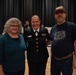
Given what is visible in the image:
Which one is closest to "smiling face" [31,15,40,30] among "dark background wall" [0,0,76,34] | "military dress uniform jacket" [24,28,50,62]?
"military dress uniform jacket" [24,28,50,62]

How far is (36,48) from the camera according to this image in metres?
3.85

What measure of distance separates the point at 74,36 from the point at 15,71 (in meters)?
1.06

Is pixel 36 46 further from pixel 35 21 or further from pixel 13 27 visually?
pixel 13 27

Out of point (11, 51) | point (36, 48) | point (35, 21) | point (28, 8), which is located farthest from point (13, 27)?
point (28, 8)

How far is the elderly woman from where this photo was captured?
3109mm

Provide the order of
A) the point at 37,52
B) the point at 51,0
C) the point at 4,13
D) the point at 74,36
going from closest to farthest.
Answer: the point at 74,36 → the point at 37,52 → the point at 4,13 → the point at 51,0

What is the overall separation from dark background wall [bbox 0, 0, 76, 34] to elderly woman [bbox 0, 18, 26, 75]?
9.11m

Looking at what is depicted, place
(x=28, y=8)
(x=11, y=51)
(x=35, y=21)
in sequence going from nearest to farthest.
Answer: (x=11, y=51)
(x=35, y=21)
(x=28, y=8)

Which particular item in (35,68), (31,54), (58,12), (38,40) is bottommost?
(35,68)

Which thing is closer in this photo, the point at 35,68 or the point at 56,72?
the point at 56,72

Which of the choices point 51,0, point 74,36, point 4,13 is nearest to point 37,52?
point 74,36

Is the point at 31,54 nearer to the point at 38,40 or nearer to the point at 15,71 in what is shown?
the point at 38,40

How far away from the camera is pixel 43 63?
12.8 feet

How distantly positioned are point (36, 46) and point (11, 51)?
0.80m
